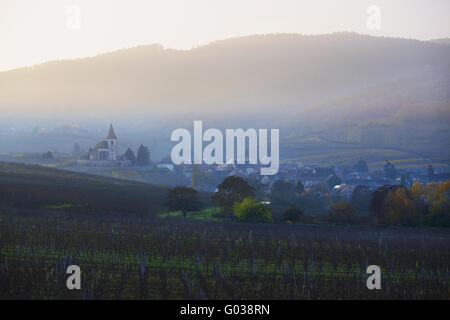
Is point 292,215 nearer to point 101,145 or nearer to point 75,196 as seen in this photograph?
point 75,196

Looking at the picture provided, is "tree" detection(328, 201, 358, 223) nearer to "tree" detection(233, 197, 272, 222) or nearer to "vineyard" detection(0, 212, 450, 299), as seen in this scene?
"tree" detection(233, 197, 272, 222)

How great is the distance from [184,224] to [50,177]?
165 ft

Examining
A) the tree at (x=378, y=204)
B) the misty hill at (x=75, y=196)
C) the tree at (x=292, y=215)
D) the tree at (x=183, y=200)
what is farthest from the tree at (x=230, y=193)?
the tree at (x=378, y=204)

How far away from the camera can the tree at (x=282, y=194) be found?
106188mm

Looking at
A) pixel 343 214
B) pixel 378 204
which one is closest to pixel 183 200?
pixel 343 214

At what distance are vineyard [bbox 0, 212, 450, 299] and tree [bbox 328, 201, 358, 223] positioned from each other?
1190 cm

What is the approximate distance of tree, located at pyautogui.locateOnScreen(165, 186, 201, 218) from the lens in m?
75.2

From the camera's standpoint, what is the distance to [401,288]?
34.6 metres

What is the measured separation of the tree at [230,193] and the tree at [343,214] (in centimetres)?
1049

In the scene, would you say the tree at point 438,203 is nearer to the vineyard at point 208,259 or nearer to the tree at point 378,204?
the tree at point 378,204

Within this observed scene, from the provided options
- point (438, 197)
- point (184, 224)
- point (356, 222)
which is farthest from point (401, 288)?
point (438, 197)

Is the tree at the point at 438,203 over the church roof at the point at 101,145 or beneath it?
beneath

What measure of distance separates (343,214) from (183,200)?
62.4 feet
